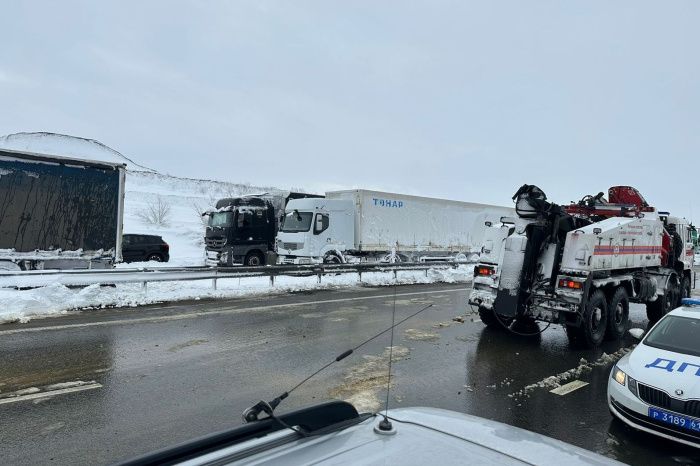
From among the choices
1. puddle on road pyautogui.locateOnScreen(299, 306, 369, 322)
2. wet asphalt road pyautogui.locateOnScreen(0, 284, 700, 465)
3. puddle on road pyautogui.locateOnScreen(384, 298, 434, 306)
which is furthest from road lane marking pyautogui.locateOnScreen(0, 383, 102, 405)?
puddle on road pyautogui.locateOnScreen(384, 298, 434, 306)

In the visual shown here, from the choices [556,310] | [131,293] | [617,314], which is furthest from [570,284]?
[131,293]

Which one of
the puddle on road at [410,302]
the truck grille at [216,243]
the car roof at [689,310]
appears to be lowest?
the puddle on road at [410,302]

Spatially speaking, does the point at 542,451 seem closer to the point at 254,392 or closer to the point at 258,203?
the point at 254,392

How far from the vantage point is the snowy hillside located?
43197 mm

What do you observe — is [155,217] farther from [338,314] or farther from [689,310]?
[689,310]

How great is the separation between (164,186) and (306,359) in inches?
4506

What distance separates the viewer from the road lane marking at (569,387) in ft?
20.5

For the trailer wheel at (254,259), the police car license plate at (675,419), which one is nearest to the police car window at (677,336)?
the police car license plate at (675,419)

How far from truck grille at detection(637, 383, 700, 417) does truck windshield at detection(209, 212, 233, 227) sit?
19.5 meters

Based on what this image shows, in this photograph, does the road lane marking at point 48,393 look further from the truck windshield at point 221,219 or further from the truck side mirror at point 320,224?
the truck windshield at point 221,219

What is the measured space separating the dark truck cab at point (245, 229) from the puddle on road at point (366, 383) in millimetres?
15216

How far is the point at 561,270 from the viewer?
873cm

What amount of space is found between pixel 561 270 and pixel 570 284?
1.16 ft

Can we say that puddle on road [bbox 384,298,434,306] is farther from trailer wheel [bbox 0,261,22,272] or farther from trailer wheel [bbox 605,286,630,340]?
trailer wheel [bbox 0,261,22,272]
